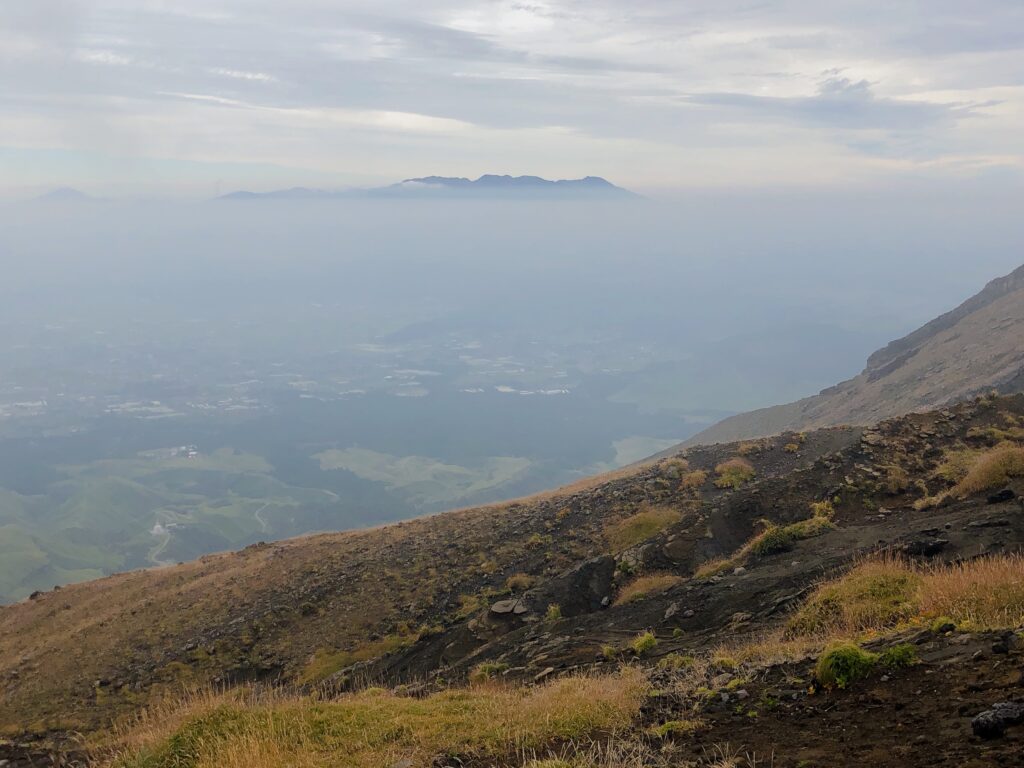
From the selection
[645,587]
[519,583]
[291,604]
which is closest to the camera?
[645,587]

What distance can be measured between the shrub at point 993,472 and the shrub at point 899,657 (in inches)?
297

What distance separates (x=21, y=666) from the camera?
64.5ft

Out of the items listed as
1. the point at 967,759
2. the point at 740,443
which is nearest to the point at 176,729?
the point at 967,759

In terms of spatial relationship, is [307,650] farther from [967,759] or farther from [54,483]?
[54,483]

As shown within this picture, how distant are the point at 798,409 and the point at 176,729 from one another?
79379mm

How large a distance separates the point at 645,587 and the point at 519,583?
441 cm

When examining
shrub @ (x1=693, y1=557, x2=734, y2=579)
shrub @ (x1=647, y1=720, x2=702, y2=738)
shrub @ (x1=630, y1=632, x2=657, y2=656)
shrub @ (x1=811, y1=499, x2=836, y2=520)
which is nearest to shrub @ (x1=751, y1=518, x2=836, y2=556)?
shrub @ (x1=693, y1=557, x2=734, y2=579)

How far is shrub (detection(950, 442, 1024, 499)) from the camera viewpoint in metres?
12.4

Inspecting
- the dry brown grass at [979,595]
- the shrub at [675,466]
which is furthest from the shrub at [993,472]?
the shrub at [675,466]

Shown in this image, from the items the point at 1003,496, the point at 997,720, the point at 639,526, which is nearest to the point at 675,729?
the point at 997,720

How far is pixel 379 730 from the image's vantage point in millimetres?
7145

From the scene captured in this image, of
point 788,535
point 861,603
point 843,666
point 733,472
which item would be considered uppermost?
point 843,666

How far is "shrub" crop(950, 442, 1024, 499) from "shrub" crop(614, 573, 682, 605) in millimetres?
5245

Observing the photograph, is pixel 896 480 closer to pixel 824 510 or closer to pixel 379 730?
pixel 824 510
